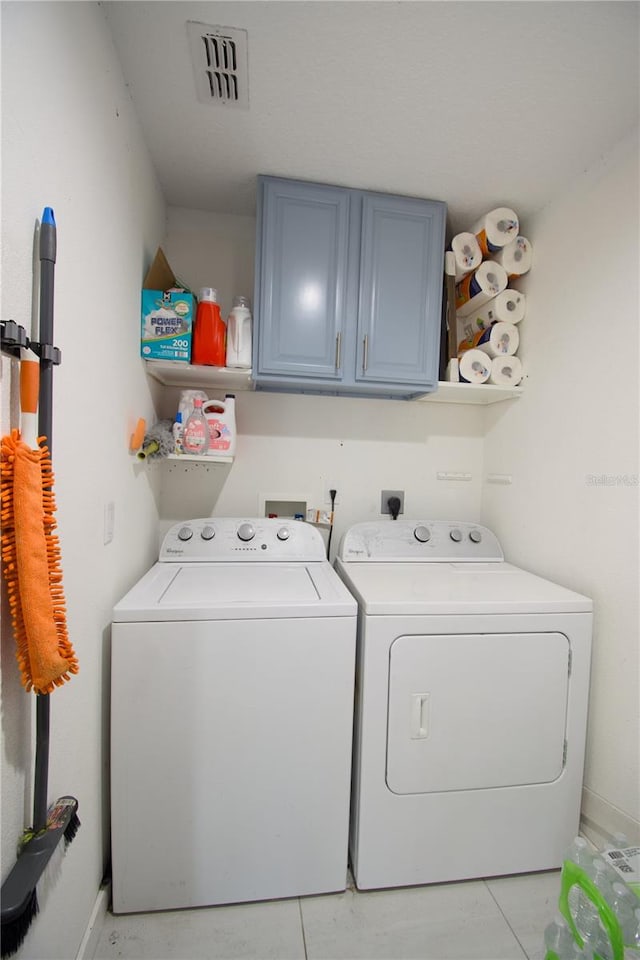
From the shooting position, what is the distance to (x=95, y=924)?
115 centimetres

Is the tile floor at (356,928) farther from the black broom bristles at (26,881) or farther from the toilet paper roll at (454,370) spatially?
the toilet paper roll at (454,370)

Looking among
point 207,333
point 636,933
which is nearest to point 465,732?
point 636,933

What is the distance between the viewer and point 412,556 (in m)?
1.86

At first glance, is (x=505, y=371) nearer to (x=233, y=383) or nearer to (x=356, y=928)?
(x=233, y=383)

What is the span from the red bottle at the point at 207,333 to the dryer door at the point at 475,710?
1.26 meters

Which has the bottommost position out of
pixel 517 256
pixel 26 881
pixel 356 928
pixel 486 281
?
pixel 356 928

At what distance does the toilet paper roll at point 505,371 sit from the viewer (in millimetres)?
1838

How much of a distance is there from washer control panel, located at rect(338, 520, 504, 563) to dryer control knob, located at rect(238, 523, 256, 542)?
0.41 m

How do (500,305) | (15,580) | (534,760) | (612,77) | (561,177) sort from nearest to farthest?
(15,580) < (612,77) < (534,760) < (561,177) < (500,305)

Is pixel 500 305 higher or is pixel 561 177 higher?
pixel 561 177

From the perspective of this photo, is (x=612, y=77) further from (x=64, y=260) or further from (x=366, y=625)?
(x=366, y=625)

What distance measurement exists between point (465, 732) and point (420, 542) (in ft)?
2.61

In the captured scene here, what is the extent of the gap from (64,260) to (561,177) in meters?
1.82

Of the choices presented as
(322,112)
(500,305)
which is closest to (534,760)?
(500,305)
